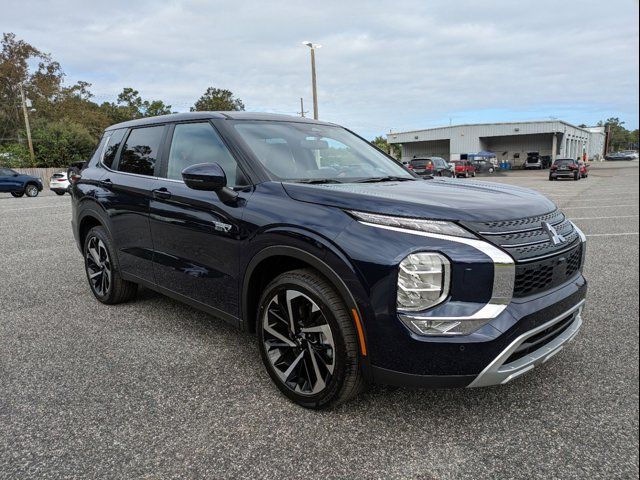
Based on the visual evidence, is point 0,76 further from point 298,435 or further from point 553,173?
point 298,435

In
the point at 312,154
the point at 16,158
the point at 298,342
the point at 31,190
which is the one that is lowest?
the point at 298,342

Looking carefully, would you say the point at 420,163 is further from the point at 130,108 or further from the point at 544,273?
the point at 130,108

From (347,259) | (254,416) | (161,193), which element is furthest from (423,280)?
(161,193)

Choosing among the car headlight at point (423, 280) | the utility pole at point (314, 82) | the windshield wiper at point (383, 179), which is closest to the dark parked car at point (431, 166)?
the utility pole at point (314, 82)

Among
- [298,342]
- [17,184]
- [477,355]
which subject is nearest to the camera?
[477,355]

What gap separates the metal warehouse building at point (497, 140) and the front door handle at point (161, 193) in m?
54.8

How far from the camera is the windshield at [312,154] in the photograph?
318 centimetres

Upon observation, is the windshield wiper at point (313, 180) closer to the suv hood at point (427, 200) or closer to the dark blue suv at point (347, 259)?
the dark blue suv at point (347, 259)

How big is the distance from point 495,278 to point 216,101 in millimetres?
65558

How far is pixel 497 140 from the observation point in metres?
59.5

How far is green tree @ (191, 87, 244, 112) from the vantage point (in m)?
62.8

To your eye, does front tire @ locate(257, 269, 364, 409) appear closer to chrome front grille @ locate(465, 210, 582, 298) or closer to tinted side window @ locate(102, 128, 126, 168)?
chrome front grille @ locate(465, 210, 582, 298)

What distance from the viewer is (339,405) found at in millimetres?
2668

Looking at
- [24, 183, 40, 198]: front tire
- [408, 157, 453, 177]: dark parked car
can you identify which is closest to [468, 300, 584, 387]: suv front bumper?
[408, 157, 453, 177]: dark parked car
